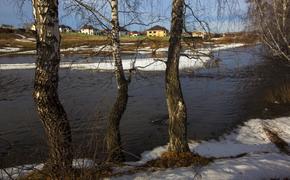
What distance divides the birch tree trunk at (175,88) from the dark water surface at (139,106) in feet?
4.68

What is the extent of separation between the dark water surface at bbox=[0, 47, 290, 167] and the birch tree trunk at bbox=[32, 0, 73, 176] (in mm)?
538

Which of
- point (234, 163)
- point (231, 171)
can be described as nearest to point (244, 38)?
point (234, 163)

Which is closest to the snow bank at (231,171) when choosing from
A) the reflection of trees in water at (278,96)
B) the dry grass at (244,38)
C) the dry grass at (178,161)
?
the dry grass at (178,161)

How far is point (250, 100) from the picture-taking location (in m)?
23.6

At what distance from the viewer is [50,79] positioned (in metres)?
6.39

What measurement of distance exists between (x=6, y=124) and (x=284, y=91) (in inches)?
558


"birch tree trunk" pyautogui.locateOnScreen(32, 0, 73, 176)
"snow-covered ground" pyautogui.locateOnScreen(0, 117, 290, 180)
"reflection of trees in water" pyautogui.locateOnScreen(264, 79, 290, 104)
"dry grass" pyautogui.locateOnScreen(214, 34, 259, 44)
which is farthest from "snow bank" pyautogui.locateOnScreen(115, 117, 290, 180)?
"reflection of trees in water" pyautogui.locateOnScreen(264, 79, 290, 104)

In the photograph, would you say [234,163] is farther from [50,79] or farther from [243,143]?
[243,143]

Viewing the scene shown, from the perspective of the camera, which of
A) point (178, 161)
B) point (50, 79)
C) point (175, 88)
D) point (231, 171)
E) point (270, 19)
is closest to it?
point (50, 79)

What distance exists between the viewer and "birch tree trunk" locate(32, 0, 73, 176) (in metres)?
6.27

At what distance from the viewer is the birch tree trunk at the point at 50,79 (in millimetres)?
6273

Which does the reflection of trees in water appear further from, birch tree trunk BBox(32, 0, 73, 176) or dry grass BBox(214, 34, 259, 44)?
birch tree trunk BBox(32, 0, 73, 176)

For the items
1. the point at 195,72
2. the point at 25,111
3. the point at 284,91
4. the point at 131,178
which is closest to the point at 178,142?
the point at 131,178

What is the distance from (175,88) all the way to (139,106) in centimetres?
1080
